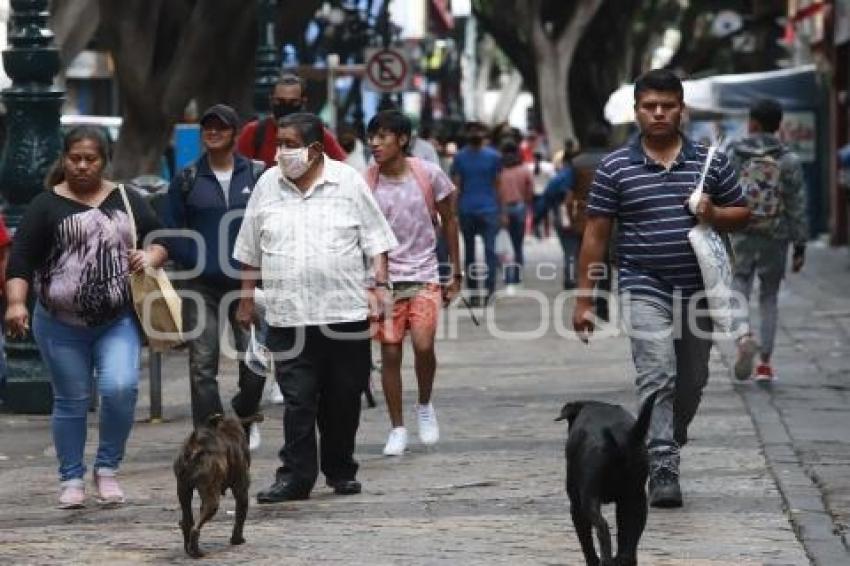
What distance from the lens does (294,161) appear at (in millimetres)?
9828

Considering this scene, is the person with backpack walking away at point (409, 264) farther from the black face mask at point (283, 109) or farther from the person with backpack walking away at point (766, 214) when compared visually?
the person with backpack walking away at point (766, 214)

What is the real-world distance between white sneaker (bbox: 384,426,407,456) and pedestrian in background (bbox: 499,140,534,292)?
13.8 meters

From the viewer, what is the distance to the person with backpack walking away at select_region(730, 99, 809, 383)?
14.5 metres

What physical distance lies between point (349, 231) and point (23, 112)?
4.84 m

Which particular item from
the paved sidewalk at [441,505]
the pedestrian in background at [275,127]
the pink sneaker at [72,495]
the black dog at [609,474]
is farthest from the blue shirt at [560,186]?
the black dog at [609,474]

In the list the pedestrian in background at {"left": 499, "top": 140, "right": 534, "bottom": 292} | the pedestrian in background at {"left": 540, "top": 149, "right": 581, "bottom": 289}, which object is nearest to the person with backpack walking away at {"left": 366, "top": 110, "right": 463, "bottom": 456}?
the pedestrian in background at {"left": 540, "top": 149, "right": 581, "bottom": 289}

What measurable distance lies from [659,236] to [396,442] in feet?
A: 8.50

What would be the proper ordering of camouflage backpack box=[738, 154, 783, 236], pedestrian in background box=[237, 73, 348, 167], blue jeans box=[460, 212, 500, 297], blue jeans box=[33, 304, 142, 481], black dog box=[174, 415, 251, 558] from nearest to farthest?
black dog box=[174, 415, 251, 558]
blue jeans box=[33, 304, 142, 481]
pedestrian in background box=[237, 73, 348, 167]
camouflage backpack box=[738, 154, 783, 236]
blue jeans box=[460, 212, 500, 297]

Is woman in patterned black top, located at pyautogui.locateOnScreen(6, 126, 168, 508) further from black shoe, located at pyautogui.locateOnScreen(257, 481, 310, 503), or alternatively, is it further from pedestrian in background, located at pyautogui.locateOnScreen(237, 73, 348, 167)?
pedestrian in background, located at pyautogui.locateOnScreen(237, 73, 348, 167)

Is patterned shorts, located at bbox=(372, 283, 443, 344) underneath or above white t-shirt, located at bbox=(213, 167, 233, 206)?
underneath

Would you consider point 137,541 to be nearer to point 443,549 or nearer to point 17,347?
point 443,549

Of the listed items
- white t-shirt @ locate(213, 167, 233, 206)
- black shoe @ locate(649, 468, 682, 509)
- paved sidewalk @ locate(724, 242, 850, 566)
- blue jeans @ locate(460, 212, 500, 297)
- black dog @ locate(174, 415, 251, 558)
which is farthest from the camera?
blue jeans @ locate(460, 212, 500, 297)

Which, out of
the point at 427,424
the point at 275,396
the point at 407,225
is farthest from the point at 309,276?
the point at 275,396

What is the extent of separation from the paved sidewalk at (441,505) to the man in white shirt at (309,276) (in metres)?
0.40
